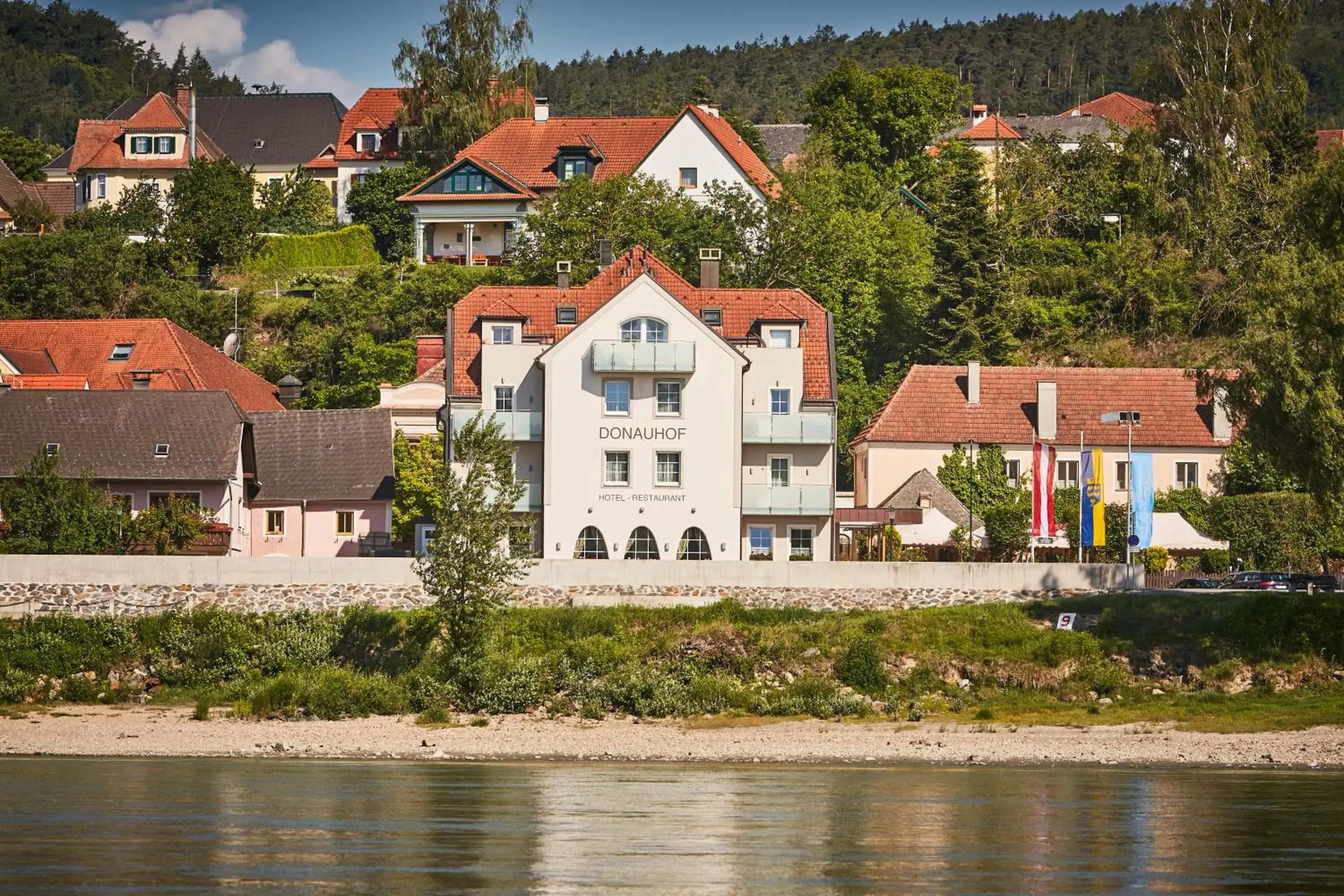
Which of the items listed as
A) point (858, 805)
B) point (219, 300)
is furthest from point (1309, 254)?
point (219, 300)

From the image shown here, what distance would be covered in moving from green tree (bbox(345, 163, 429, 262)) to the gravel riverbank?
178 feet

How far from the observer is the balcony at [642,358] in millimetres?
65688

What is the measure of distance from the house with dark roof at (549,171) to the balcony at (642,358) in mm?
28874

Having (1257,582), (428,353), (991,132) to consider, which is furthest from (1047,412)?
(991,132)

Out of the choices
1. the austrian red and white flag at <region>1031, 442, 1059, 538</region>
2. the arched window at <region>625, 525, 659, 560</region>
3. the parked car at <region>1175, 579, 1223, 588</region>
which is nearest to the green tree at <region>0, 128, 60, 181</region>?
the arched window at <region>625, 525, 659, 560</region>

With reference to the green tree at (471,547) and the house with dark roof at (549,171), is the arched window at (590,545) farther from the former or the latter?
the house with dark roof at (549,171)

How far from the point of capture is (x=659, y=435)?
218 feet

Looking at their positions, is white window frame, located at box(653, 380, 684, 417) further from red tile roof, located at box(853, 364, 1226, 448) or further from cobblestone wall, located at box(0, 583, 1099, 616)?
red tile roof, located at box(853, 364, 1226, 448)

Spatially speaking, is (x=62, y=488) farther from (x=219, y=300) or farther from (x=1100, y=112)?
(x=1100, y=112)

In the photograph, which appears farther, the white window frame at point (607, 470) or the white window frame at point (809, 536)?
the white window frame at point (809, 536)

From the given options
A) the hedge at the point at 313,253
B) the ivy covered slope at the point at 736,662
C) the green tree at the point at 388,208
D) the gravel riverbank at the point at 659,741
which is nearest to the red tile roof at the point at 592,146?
the green tree at the point at 388,208

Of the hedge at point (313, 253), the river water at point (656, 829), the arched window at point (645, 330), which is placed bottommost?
the river water at point (656, 829)

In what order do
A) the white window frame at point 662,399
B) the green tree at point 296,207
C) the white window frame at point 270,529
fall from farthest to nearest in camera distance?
1. the green tree at point 296,207
2. the white window frame at point 270,529
3. the white window frame at point 662,399

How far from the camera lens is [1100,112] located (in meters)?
142
